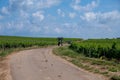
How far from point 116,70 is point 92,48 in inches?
734

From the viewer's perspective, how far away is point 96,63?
74.3 feet

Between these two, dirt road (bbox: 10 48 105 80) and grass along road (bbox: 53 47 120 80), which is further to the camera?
grass along road (bbox: 53 47 120 80)

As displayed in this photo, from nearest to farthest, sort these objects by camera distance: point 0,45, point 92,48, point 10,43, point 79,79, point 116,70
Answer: point 79,79 < point 116,70 < point 92,48 < point 0,45 < point 10,43

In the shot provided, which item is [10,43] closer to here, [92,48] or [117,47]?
[92,48]

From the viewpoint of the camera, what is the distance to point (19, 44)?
210 feet

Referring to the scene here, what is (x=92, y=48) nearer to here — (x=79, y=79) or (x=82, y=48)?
(x=82, y=48)

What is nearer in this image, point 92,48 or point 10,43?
point 92,48

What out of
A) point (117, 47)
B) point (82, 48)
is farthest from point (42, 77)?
point (82, 48)

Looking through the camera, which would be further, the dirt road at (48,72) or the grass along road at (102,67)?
the grass along road at (102,67)

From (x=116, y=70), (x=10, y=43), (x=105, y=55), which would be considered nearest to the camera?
(x=116, y=70)

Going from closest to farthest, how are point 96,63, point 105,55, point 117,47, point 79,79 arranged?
point 79,79 → point 96,63 → point 117,47 → point 105,55

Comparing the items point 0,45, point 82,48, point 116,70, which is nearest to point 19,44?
point 0,45

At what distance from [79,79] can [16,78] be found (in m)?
3.56

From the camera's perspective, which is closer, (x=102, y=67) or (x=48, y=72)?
(x=48, y=72)
